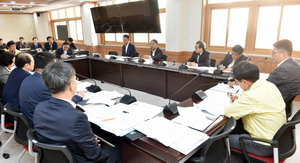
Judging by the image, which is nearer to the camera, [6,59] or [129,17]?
[6,59]

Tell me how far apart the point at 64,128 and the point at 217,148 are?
98 cm

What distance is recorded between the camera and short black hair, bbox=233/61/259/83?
151cm

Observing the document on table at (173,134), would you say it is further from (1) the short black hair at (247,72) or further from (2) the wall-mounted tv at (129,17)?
(2) the wall-mounted tv at (129,17)

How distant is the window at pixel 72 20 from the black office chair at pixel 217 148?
998 centimetres

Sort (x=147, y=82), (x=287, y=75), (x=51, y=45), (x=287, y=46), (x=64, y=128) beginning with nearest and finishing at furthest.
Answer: (x=64, y=128)
(x=287, y=75)
(x=287, y=46)
(x=147, y=82)
(x=51, y=45)

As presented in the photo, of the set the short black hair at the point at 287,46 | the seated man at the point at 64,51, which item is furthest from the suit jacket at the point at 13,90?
the seated man at the point at 64,51

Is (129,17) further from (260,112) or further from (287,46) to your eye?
(260,112)

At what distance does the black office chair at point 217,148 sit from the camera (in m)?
1.11

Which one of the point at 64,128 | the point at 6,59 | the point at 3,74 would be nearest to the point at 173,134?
the point at 64,128

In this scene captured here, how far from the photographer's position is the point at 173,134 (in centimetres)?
122

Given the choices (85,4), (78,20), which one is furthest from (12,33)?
(85,4)

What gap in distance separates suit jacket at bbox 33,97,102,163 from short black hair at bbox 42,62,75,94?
0.26 ft

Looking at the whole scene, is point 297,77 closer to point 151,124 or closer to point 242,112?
point 242,112

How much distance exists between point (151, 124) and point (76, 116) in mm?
544
